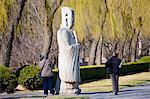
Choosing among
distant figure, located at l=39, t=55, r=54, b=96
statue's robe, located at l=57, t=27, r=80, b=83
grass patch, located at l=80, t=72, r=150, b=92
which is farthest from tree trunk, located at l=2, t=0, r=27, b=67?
statue's robe, located at l=57, t=27, r=80, b=83

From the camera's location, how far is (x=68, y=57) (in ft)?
69.9

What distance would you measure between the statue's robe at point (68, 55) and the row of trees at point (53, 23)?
5904 mm

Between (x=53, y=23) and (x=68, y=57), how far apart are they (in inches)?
742

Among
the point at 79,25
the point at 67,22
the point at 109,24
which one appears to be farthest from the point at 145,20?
the point at 67,22

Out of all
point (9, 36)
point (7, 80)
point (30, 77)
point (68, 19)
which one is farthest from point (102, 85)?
point (68, 19)

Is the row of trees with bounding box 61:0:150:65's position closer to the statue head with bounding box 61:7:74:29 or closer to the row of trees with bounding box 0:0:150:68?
the row of trees with bounding box 0:0:150:68

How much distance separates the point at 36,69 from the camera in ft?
85.4

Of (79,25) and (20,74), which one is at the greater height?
(79,25)

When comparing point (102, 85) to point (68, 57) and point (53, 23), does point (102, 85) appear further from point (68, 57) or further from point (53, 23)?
point (53, 23)

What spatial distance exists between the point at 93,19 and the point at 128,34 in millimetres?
15368

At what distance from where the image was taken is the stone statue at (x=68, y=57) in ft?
69.5

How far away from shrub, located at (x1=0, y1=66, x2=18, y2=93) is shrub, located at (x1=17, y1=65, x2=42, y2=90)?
1.80 ft

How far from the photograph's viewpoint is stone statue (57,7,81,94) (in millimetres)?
21172

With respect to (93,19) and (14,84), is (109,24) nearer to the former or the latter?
(93,19)
